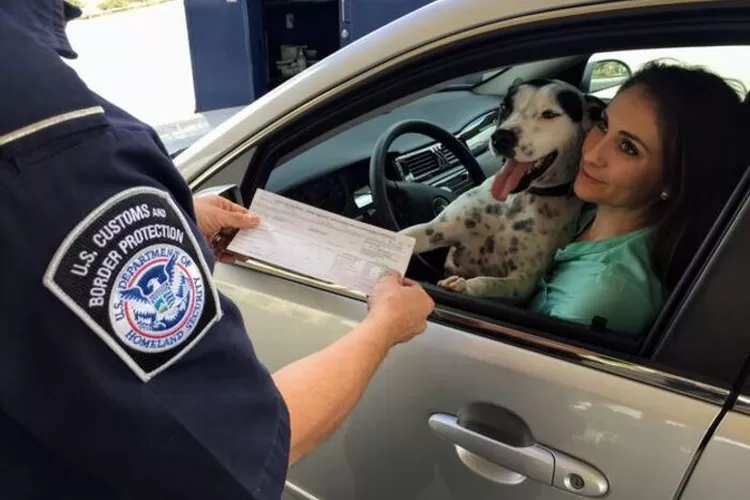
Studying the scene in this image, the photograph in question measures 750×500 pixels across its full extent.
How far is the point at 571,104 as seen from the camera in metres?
1.54

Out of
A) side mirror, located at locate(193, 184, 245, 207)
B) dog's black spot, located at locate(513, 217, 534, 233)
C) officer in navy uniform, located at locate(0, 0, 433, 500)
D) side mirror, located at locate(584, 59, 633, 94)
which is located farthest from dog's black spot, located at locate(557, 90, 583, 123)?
officer in navy uniform, located at locate(0, 0, 433, 500)

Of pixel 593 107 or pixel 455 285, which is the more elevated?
pixel 593 107

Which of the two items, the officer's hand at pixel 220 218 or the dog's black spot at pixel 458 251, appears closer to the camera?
the officer's hand at pixel 220 218

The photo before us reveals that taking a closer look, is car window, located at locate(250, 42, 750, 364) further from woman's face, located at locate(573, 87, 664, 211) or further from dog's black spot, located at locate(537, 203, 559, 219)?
dog's black spot, located at locate(537, 203, 559, 219)

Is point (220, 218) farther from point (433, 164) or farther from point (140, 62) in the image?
point (140, 62)

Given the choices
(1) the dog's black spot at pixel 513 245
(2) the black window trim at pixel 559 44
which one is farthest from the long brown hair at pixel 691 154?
(1) the dog's black spot at pixel 513 245

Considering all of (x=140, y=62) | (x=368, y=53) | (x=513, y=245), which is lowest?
(x=140, y=62)

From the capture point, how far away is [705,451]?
958 millimetres

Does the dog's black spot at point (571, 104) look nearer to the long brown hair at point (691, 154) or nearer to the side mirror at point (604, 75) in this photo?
A: the side mirror at point (604, 75)

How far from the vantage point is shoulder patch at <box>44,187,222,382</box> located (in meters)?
0.58

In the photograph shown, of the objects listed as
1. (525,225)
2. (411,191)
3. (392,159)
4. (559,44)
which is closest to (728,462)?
(559,44)

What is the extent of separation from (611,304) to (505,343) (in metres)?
0.18

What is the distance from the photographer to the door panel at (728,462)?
93cm

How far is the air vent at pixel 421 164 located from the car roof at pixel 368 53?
0.61 meters
